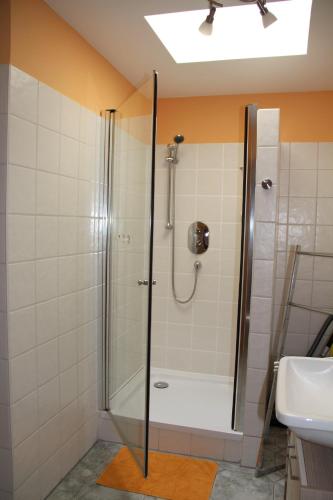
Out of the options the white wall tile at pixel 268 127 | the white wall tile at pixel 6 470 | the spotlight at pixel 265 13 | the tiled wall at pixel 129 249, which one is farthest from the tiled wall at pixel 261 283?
the white wall tile at pixel 6 470

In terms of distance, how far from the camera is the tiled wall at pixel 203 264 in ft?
9.30

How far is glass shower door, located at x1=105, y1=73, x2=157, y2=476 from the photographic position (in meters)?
1.76

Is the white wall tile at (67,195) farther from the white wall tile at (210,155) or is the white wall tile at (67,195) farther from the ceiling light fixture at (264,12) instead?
the white wall tile at (210,155)

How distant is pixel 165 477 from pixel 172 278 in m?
1.37

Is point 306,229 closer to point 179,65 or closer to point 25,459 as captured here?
point 179,65

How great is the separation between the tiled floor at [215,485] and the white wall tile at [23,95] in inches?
70.3

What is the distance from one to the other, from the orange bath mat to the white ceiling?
2081mm

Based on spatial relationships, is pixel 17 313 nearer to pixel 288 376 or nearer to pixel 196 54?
pixel 288 376

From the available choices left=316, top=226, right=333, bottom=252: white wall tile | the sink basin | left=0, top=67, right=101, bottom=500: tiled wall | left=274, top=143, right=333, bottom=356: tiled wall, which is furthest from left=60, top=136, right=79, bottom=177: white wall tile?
left=316, top=226, right=333, bottom=252: white wall tile

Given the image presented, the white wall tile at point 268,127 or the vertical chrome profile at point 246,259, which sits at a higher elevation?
the white wall tile at point 268,127

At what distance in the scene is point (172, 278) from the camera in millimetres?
2961

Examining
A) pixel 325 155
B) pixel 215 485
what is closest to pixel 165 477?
pixel 215 485

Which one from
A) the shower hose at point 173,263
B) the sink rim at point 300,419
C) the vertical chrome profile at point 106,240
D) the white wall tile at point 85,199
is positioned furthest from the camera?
the shower hose at point 173,263

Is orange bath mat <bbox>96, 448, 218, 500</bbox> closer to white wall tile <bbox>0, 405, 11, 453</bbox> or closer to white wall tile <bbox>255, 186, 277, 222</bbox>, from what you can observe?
white wall tile <bbox>0, 405, 11, 453</bbox>
